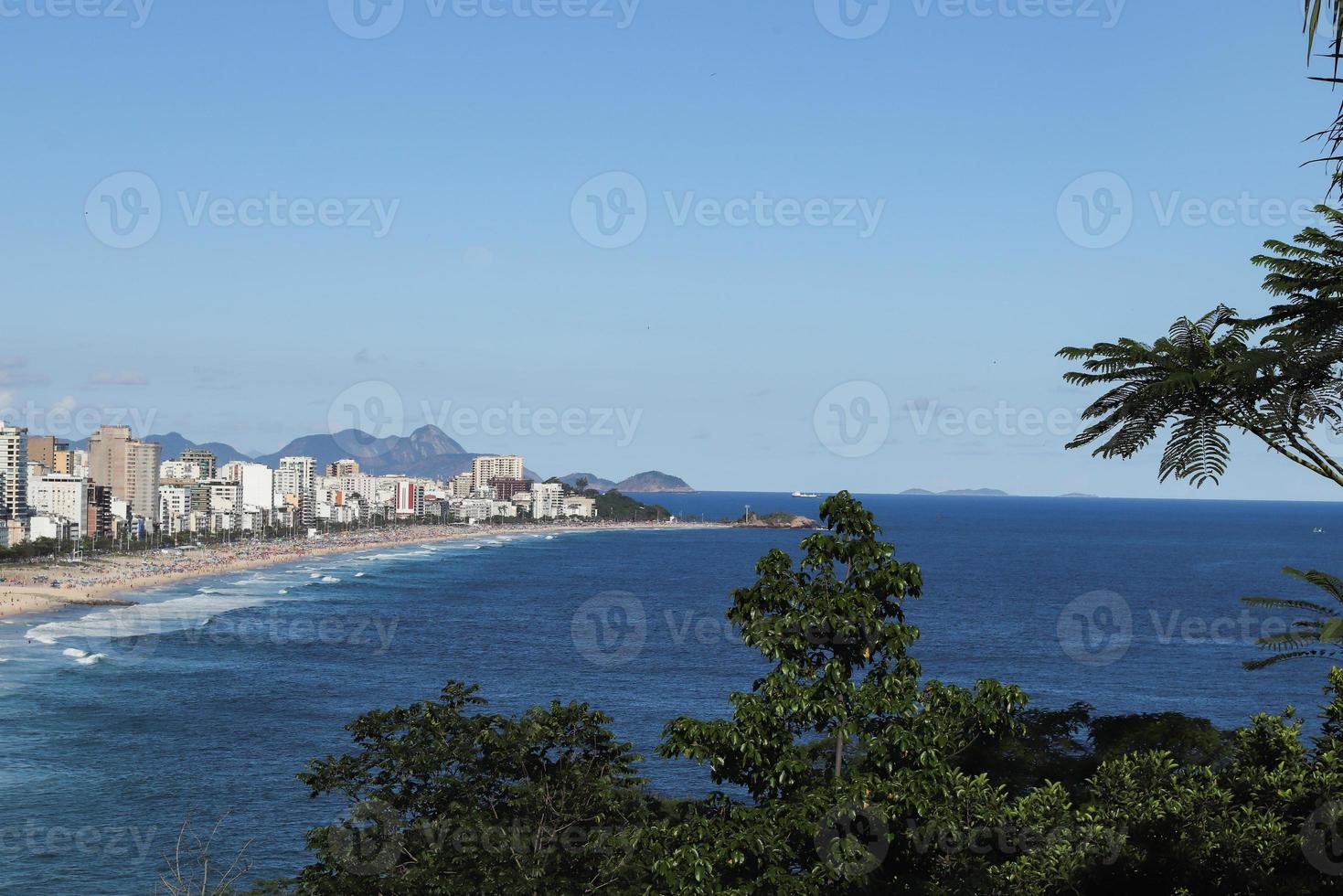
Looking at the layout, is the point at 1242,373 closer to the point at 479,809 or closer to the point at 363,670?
the point at 479,809

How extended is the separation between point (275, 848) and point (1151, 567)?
15168cm

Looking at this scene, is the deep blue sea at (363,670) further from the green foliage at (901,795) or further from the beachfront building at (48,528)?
the beachfront building at (48,528)

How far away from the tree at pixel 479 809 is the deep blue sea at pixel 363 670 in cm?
2131

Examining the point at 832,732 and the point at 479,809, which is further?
the point at 479,809

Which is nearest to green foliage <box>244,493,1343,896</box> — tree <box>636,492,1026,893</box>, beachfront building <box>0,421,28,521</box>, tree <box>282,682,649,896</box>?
tree <box>636,492,1026,893</box>

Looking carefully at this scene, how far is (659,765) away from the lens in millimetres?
48781

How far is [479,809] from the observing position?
59.9 ft

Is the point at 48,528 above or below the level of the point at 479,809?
below

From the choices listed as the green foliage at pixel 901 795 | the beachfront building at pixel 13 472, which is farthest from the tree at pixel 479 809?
the beachfront building at pixel 13 472

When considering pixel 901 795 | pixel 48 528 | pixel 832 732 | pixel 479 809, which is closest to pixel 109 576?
pixel 48 528

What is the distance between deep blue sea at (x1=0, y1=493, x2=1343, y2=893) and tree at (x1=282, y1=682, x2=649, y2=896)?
839 inches

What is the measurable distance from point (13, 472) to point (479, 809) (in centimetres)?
20560

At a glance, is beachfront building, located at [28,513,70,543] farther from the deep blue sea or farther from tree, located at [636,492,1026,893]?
tree, located at [636,492,1026,893]

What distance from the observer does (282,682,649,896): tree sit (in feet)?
55.5
